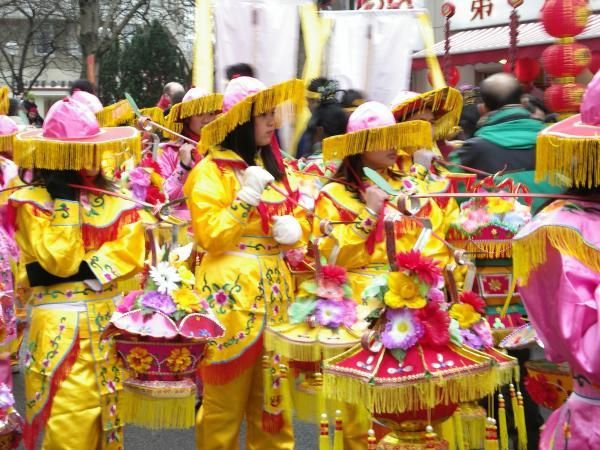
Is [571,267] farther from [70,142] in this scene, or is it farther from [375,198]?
[70,142]

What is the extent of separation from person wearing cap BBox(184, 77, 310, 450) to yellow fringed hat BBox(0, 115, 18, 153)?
104 inches

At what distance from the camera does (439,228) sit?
5223mm

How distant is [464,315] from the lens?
373 cm

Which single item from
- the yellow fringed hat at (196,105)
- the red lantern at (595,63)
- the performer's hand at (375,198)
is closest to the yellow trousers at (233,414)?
the performer's hand at (375,198)

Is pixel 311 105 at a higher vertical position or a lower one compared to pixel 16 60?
lower

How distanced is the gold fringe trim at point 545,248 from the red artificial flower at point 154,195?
400cm

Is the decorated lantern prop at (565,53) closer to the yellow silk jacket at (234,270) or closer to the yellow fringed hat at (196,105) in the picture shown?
the yellow fringed hat at (196,105)

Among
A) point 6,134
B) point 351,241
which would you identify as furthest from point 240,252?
point 6,134

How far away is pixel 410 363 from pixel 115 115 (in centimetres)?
518

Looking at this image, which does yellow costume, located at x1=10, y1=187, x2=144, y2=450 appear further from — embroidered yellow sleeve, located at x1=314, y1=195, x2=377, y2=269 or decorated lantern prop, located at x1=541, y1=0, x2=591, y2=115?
decorated lantern prop, located at x1=541, y1=0, x2=591, y2=115

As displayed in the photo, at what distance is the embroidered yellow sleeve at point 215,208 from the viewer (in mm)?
4660

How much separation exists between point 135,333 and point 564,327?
80.7 inches

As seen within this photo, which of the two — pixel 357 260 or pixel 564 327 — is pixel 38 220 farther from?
pixel 564 327

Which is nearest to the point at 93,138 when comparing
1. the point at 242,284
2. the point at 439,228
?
the point at 242,284
